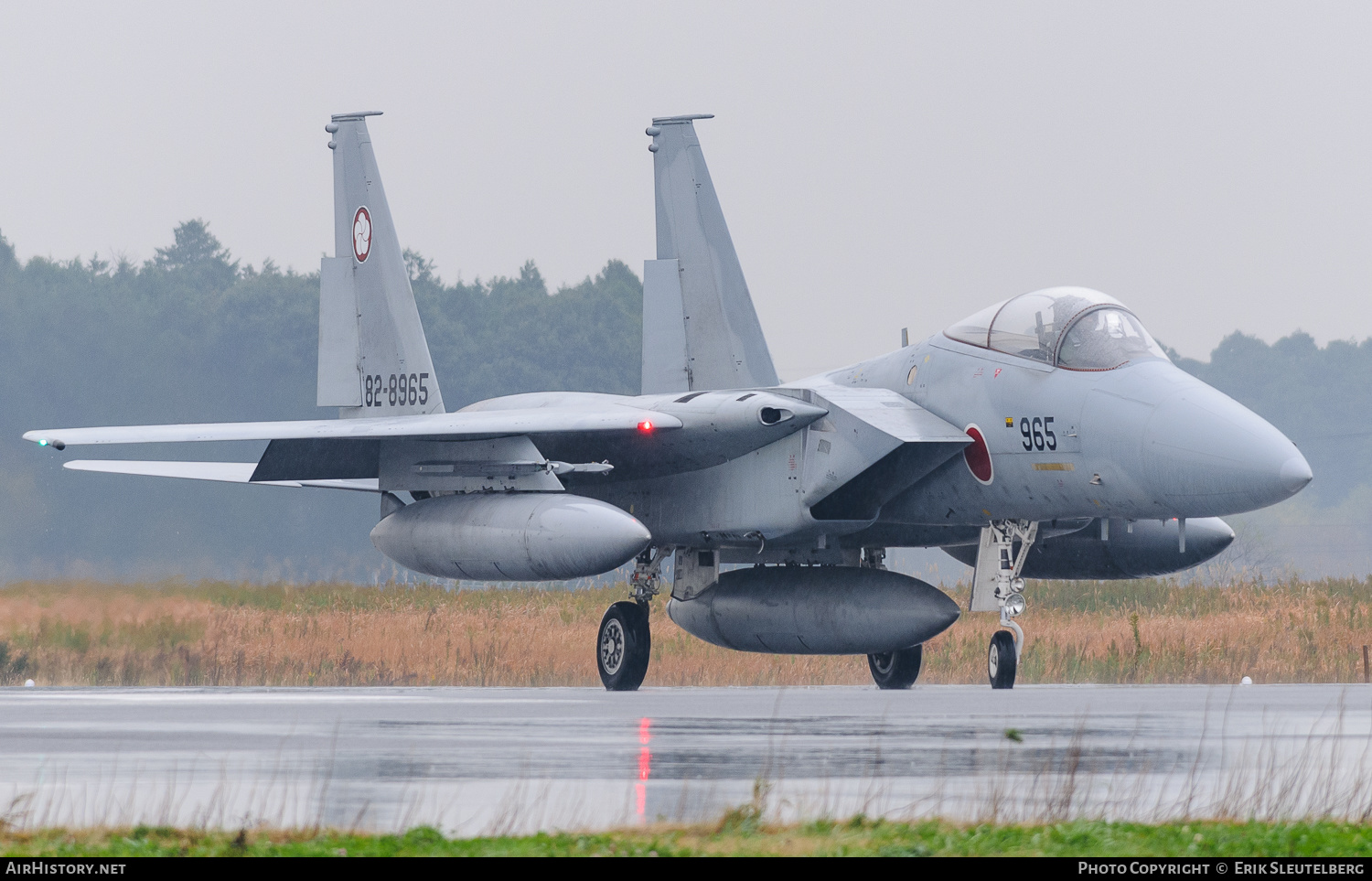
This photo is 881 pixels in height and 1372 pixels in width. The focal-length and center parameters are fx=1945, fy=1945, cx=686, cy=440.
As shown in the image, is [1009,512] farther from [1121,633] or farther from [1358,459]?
[1358,459]

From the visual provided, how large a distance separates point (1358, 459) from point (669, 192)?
7169 centimetres

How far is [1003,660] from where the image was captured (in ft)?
48.9

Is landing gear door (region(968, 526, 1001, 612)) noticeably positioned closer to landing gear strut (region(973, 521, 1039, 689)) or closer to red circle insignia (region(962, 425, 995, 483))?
landing gear strut (region(973, 521, 1039, 689))

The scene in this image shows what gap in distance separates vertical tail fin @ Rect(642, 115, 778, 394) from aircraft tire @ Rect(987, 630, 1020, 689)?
16.5 feet

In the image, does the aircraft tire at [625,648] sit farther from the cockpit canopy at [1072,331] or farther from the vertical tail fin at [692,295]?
the cockpit canopy at [1072,331]

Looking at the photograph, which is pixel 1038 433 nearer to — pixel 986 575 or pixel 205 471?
pixel 986 575

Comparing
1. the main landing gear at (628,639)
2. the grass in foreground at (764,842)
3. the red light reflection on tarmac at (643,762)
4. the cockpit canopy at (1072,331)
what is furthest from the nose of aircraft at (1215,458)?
the grass in foreground at (764,842)

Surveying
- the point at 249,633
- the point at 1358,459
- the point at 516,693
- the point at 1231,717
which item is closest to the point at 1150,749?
the point at 1231,717

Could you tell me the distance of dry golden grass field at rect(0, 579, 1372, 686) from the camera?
1991cm

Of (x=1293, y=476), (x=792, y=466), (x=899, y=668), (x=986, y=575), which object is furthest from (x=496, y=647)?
(x=1293, y=476)

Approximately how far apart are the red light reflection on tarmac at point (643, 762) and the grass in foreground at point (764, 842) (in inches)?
20.5

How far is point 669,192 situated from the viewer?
1978cm

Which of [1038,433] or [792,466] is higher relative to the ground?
[1038,433]

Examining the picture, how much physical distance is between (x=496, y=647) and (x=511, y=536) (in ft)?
21.0
